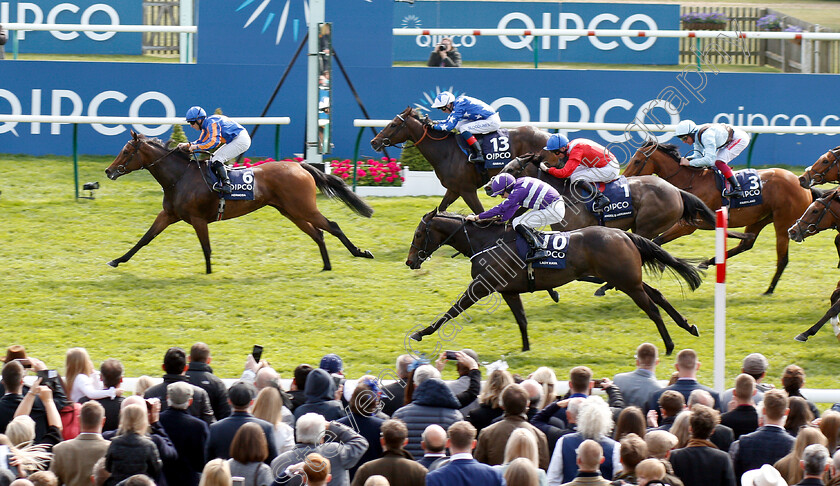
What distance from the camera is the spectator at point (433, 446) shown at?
5.33 meters

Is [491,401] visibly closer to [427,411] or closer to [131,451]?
[427,411]

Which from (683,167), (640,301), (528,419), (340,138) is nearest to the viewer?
(528,419)

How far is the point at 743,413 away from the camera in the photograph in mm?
6020

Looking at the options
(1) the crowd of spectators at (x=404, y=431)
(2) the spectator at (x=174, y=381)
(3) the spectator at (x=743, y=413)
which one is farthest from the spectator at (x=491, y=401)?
(2) the spectator at (x=174, y=381)

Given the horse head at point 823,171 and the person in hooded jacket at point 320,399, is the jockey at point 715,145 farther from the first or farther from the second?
the person in hooded jacket at point 320,399

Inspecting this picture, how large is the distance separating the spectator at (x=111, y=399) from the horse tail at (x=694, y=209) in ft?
21.4

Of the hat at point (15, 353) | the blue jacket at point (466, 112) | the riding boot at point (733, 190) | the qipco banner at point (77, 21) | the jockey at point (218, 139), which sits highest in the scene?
the qipco banner at point (77, 21)

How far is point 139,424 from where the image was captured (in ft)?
17.2

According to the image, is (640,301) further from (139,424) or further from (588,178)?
(139,424)

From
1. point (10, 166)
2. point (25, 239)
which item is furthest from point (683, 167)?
point (10, 166)

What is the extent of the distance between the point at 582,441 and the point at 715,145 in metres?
6.83

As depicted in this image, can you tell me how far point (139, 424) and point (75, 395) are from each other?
122cm

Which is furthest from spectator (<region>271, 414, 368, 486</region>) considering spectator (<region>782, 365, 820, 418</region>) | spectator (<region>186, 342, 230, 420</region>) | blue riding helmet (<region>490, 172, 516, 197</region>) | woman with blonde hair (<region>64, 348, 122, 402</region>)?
blue riding helmet (<region>490, 172, 516, 197</region>)

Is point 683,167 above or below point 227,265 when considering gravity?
above
